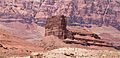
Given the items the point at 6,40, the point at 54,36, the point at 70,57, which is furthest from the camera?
the point at 54,36

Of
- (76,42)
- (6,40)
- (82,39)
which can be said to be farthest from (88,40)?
(6,40)

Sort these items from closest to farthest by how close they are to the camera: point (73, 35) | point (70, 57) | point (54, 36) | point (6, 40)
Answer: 1. point (70, 57)
2. point (6, 40)
3. point (54, 36)
4. point (73, 35)

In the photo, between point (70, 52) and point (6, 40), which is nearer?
point (70, 52)

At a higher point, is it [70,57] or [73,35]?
[70,57]

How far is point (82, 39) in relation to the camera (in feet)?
280

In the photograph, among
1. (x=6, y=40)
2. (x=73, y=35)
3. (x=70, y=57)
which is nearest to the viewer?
(x=70, y=57)

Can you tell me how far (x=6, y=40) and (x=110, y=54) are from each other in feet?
90.7

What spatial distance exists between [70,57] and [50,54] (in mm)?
1341

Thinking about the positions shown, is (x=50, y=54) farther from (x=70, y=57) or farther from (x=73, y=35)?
(x=73, y=35)

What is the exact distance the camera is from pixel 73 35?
84.0 m

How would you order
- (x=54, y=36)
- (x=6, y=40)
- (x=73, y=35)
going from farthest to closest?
(x=73, y=35)
(x=54, y=36)
(x=6, y=40)

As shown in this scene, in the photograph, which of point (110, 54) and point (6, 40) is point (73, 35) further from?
point (110, 54)

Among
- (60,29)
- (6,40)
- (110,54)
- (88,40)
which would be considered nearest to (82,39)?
(88,40)

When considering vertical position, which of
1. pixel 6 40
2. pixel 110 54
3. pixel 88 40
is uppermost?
pixel 110 54
